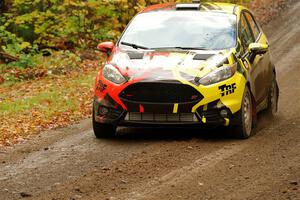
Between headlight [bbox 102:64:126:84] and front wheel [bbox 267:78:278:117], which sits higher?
headlight [bbox 102:64:126:84]

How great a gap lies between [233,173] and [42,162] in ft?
7.57

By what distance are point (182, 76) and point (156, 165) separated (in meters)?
1.61

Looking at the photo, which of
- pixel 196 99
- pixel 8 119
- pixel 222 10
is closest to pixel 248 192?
pixel 196 99

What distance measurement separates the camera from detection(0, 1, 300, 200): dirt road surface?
21.7ft

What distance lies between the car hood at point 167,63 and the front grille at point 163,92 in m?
0.09

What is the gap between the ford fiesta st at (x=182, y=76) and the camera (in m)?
8.94

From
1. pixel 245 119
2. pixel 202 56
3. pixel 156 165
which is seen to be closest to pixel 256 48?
pixel 202 56

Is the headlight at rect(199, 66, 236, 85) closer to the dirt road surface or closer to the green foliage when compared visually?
the dirt road surface

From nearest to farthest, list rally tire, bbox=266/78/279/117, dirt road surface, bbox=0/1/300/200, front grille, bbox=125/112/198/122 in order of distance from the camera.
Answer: dirt road surface, bbox=0/1/300/200 → front grille, bbox=125/112/198/122 → rally tire, bbox=266/78/279/117

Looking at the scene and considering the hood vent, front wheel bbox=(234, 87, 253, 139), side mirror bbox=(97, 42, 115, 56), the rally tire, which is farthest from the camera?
the rally tire

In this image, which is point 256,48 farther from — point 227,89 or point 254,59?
point 227,89

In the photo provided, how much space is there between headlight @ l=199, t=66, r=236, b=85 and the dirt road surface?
31.3 inches

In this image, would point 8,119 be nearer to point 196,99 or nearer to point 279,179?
point 196,99

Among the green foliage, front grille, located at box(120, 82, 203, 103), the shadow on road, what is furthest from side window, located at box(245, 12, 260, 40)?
the green foliage
